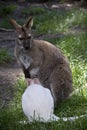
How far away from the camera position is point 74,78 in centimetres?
619

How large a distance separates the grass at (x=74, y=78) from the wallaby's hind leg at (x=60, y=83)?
12 centimetres

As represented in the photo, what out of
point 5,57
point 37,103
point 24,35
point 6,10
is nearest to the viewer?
point 37,103

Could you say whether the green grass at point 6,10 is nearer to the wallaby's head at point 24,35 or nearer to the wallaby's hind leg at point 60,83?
the wallaby's head at point 24,35

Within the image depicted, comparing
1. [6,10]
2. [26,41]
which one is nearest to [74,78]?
[26,41]

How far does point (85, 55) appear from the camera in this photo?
7066 millimetres

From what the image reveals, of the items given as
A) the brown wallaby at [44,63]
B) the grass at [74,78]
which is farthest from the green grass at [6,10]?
the brown wallaby at [44,63]

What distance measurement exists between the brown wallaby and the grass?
0.23 metres

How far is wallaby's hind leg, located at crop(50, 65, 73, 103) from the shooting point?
5340 mm

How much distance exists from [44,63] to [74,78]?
83cm

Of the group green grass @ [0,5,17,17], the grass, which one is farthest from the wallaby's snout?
green grass @ [0,5,17,17]

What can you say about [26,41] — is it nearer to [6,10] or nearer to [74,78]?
[74,78]

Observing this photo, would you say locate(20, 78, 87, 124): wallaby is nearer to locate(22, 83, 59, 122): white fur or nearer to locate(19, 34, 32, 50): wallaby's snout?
locate(22, 83, 59, 122): white fur

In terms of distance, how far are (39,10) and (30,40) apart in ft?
21.4

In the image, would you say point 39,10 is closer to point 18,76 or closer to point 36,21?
point 36,21
